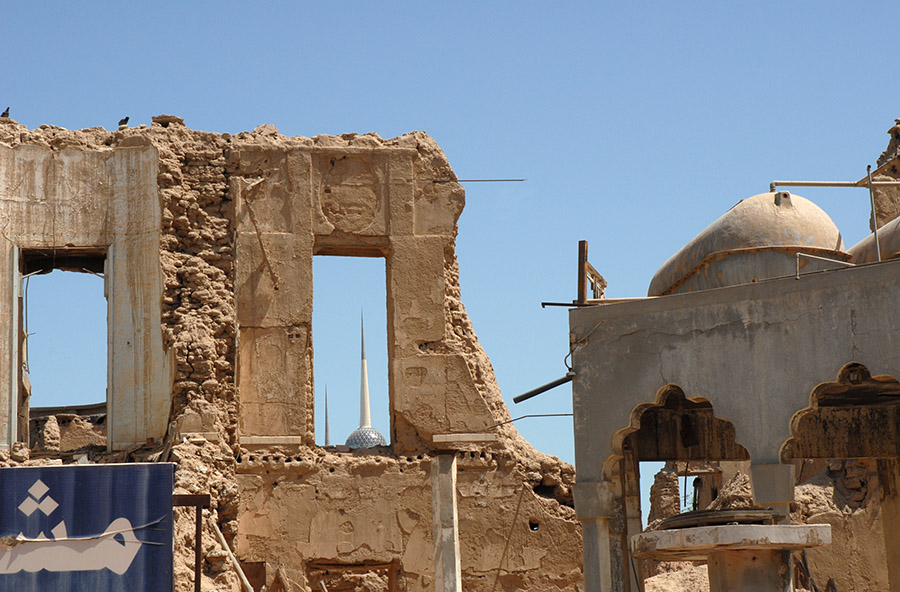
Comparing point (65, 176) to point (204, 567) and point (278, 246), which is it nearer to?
point (278, 246)

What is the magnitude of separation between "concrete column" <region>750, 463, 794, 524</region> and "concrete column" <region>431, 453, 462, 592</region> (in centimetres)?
574

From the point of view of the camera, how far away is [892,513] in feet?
58.2

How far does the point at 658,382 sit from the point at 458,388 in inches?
194

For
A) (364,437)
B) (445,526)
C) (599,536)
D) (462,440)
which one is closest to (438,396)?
(462,440)

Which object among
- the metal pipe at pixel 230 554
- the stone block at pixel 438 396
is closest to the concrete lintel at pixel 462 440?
the stone block at pixel 438 396

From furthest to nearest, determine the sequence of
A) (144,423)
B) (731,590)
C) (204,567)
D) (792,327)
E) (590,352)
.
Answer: (144,423) < (204,567) < (590,352) < (792,327) < (731,590)

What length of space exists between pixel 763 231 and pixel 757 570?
3884mm

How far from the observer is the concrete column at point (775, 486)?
14836 millimetres

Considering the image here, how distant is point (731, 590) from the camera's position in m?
14.1

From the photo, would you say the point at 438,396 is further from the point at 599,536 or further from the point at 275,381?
the point at 599,536

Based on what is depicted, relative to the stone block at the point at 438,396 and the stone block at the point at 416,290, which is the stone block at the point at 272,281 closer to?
the stone block at the point at 416,290

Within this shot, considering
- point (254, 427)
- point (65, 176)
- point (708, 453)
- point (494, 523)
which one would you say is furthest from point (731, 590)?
point (65, 176)

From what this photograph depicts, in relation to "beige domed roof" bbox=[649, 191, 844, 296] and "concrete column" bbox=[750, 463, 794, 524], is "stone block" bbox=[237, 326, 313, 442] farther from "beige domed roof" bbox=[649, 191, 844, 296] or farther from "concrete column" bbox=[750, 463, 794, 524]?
"concrete column" bbox=[750, 463, 794, 524]

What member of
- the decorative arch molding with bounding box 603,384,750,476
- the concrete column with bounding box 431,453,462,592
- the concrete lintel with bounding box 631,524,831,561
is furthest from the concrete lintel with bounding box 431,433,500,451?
the concrete lintel with bounding box 631,524,831,561
